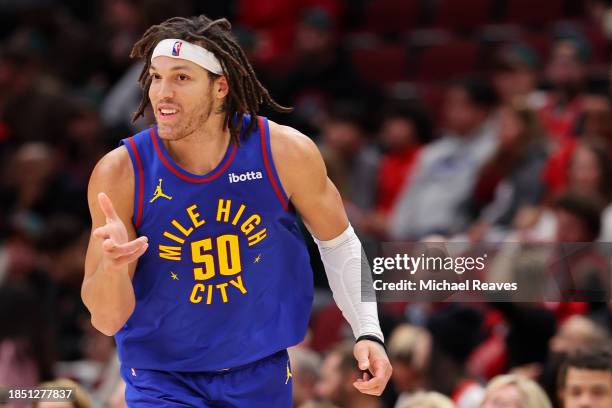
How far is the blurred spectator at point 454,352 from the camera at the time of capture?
6391 millimetres

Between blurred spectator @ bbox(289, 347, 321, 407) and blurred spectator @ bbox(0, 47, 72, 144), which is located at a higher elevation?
blurred spectator @ bbox(0, 47, 72, 144)

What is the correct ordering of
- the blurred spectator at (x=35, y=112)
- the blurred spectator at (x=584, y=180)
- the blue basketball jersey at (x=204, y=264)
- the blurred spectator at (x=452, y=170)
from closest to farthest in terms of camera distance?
the blue basketball jersey at (x=204, y=264) → the blurred spectator at (x=584, y=180) → the blurred spectator at (x=452, y=170) → the blurred spectator at (x=35, y=112)

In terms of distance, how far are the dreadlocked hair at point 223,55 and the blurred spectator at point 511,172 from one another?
3.64 meters

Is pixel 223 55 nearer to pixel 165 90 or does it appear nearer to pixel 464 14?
pixel 165 90

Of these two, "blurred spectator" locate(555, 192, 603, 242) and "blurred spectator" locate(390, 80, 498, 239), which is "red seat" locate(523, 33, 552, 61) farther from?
"blurred spectator" locate(555, 192, 603, 242)

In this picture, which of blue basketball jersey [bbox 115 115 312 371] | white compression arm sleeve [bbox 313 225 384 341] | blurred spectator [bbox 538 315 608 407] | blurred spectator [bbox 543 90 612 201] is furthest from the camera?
blurred spectator [bbox 543 90 612 201]

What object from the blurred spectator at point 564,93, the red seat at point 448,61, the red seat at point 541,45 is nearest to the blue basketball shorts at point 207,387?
the blurred spectator at point 564,93

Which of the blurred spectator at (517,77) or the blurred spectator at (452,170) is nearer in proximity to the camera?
the blurred spectator at (452,170)

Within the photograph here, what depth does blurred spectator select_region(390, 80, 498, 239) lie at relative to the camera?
8.84 metres

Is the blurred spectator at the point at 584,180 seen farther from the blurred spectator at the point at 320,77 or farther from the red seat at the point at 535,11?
the red seat at the point at 535,11

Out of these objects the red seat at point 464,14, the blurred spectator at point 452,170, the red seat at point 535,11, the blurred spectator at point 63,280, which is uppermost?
the red seat at point 464,14

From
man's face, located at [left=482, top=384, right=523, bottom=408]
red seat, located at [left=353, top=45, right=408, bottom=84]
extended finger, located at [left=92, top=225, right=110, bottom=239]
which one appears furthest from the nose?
red seat, located at [left=353, top=45, right=408, bottom=84]

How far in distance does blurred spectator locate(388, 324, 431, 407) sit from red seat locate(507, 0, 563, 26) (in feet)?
16.2

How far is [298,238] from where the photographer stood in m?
4.69
